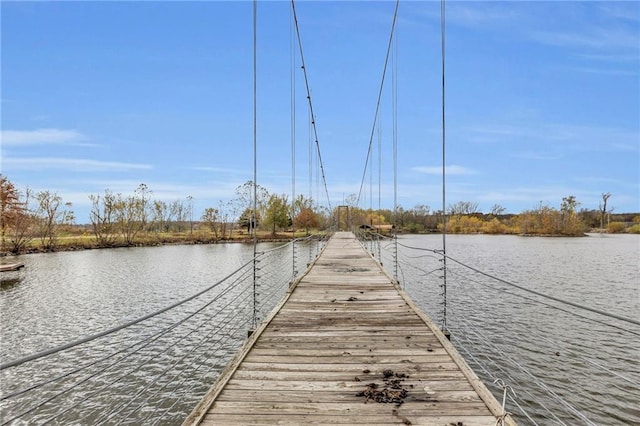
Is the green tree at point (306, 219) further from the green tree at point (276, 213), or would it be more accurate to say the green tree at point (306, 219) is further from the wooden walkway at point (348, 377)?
the wooden walkway at point (348, 377)

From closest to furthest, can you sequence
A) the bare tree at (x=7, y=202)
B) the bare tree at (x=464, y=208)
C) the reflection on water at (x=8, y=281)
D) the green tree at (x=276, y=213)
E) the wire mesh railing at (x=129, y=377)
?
the wire mesh railing at (x=129, y=377) < the reflection on water at (x=8, y=281) < the bare tree at (x=7, y=202) < the green tree at (x=276, y=213) < the bare tree at (x=464, y=208)

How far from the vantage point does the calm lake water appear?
12.6 feet

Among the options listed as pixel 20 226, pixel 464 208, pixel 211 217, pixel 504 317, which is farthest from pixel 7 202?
pixel 464 208

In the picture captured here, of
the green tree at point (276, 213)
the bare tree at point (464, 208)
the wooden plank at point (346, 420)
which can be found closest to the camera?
the wooden plank at point (346, 420)

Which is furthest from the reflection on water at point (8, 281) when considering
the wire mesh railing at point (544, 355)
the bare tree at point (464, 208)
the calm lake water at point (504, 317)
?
the bare tree at point (464, 208)

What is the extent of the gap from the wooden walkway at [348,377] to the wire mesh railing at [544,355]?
35 cm

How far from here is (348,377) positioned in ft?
7.19

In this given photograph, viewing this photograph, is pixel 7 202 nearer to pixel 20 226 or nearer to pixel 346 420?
pixel 20 226

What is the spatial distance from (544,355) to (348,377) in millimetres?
4054

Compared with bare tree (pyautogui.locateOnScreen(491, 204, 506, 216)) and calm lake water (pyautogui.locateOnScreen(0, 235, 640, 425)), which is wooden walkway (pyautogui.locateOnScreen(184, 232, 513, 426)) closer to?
calm lake water (pyautogui.locateOnScreen(0, 235, 640, 425))

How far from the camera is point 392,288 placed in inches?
195

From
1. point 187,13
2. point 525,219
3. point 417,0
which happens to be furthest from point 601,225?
point 187,13

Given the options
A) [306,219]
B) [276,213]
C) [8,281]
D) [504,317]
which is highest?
[276,213]

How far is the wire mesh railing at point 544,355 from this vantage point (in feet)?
11.3
